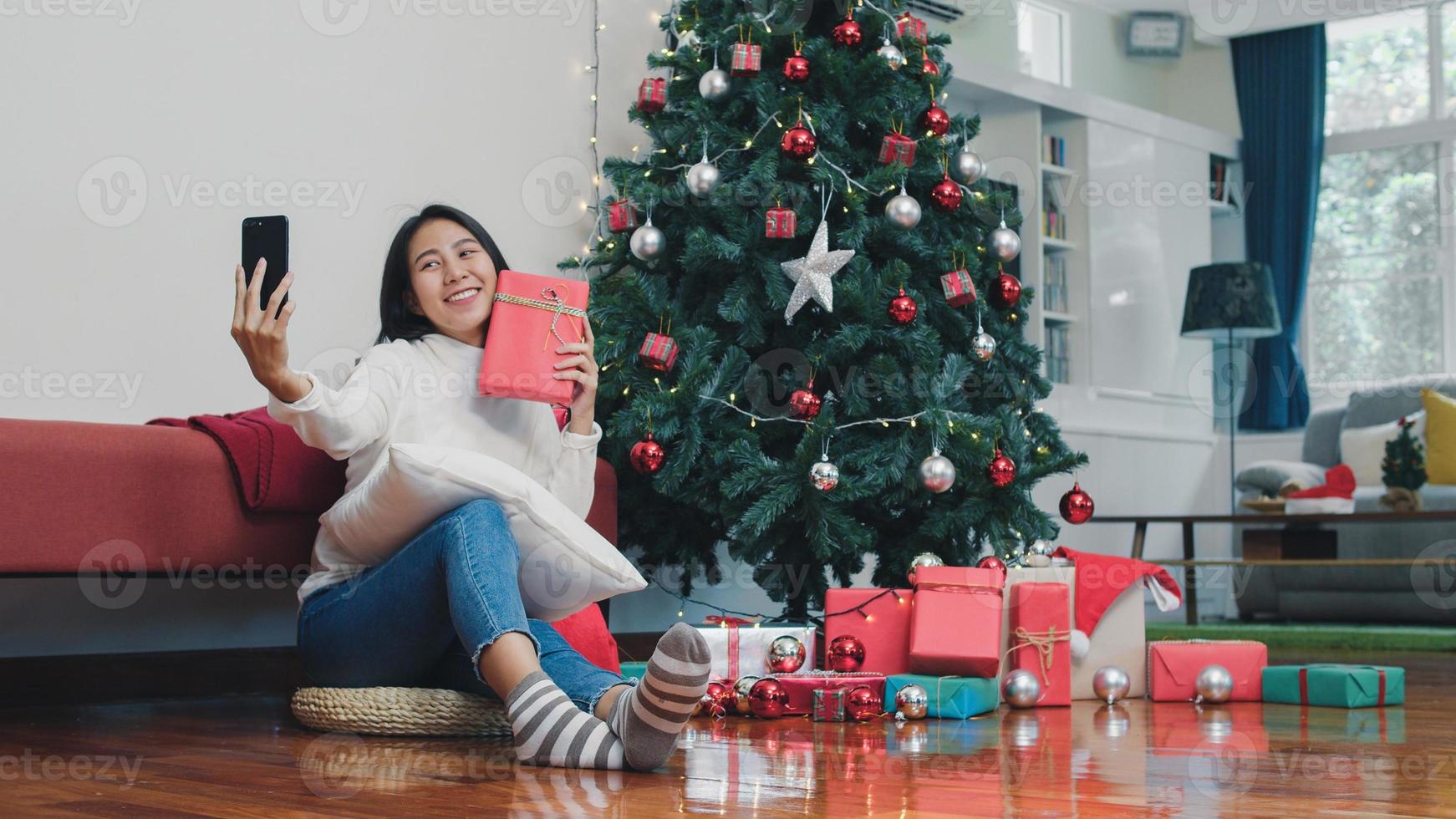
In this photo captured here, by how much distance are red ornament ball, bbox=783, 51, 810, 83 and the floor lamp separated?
3253 mm

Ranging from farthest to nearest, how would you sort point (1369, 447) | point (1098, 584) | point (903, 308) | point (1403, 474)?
point (1369, 447)
point (1403, 474)
point (903, 308)
point (1098, 584)

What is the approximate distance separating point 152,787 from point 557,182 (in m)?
2.25

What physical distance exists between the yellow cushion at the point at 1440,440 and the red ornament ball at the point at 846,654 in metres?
3.49

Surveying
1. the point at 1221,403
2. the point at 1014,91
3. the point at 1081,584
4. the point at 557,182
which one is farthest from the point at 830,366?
the point at 1221,403

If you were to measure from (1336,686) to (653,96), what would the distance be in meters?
1.88

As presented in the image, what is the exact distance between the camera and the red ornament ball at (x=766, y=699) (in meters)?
2.26

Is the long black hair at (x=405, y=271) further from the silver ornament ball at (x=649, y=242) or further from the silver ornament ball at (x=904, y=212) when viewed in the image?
the silver ornament ball at (x=904, y=212)

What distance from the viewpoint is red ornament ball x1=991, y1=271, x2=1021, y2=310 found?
3.17 meters

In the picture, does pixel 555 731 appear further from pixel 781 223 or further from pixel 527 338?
pixel 781 223

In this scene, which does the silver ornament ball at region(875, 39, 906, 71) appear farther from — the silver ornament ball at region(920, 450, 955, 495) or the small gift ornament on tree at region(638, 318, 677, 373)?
the silver ornament ball at region(920, 450, 955, 495)

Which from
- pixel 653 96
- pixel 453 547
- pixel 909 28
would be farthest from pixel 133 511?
pixel 909 28

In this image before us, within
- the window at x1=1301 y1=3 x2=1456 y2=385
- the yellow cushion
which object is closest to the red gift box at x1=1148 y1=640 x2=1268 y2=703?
the yellow cushion

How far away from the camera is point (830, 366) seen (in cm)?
298

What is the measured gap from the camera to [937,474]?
9.19 feet
